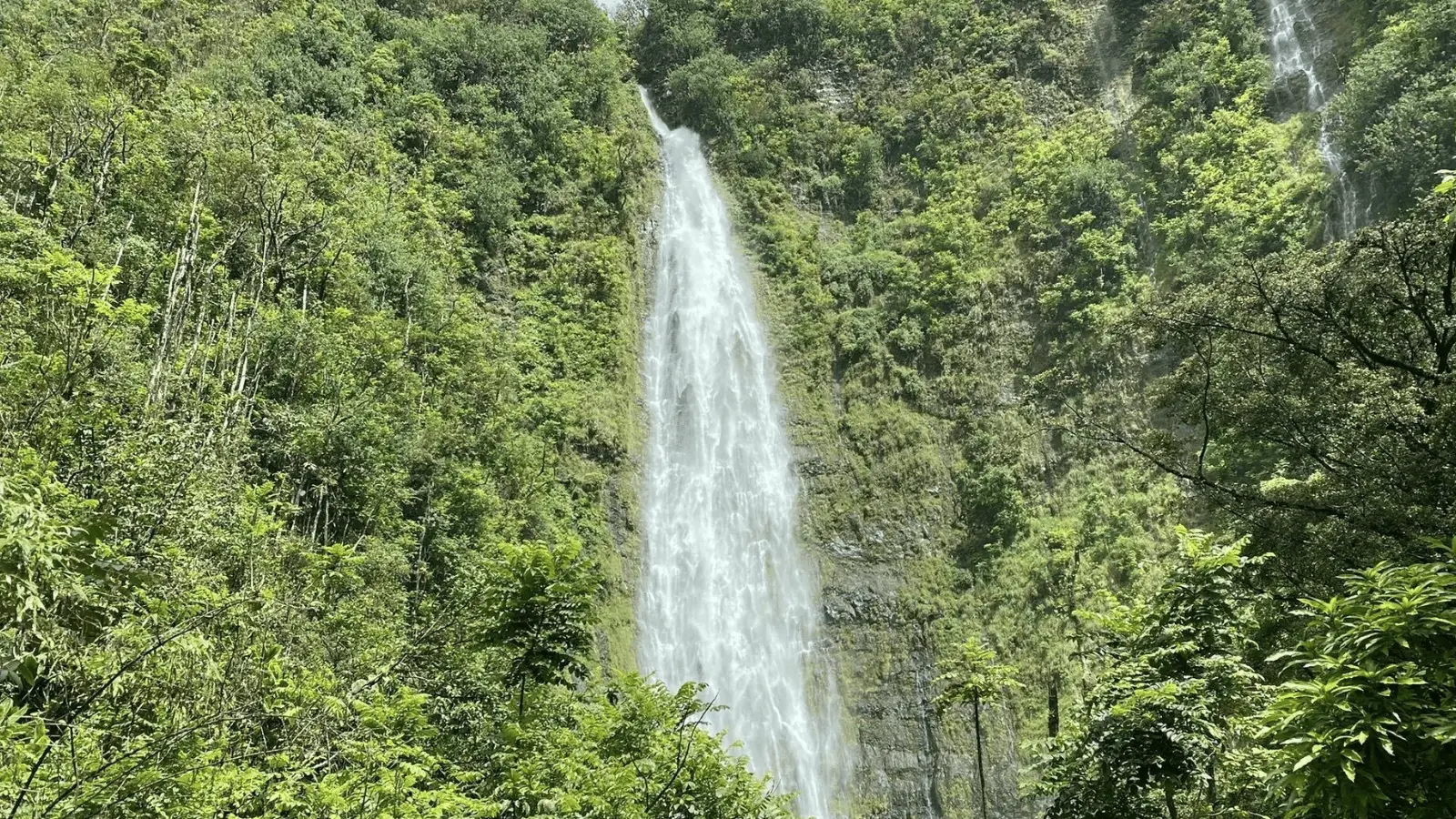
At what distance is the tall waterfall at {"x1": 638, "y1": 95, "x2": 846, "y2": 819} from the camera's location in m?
22.2

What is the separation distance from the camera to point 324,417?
15828 millimetres

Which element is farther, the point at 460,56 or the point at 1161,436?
the point at 460,56

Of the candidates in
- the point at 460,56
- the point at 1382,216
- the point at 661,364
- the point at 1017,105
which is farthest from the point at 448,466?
the point at 1017,105

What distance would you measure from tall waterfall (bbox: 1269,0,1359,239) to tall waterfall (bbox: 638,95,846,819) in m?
16.5

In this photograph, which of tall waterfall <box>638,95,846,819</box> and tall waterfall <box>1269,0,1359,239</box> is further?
tall waterfall <box>1269,0,1359,239</box>

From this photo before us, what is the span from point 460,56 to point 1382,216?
1117 inches

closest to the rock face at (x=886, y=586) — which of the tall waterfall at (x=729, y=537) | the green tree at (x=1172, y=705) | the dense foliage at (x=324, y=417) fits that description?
the tall waterfall at (x=729, y=537)

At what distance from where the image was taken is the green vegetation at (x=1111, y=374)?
25.7 feet

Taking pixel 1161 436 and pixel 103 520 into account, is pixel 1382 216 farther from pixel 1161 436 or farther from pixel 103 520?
pixel 103 520

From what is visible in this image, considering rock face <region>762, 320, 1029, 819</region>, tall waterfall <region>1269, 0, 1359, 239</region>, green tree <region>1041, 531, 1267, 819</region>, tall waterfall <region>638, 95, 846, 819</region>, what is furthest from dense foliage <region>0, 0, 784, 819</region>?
tall waterfall <region>1269, 0, 1359, 239</region>

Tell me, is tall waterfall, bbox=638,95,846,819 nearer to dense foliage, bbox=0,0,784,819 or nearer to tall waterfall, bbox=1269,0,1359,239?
dense foliage, bbox=0,0,784,819

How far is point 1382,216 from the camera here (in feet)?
71.9

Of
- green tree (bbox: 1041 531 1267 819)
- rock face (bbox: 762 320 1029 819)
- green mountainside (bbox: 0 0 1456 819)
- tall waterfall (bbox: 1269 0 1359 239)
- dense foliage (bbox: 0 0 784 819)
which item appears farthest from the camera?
tall waterfall (bbox: 1269 0 1359 239)

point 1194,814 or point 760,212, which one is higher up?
point 760,212
